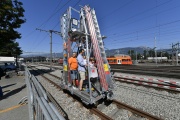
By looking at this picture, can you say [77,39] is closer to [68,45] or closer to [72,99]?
[68,45]

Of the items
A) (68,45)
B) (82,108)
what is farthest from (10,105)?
(68,45)

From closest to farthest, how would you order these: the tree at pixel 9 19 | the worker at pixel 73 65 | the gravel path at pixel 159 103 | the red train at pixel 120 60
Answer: the gravel path at pixel 159 103
the worker at pixel 73 65
the tree at pixel 9 19
the red train at pixel 120 60

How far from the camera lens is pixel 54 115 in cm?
178

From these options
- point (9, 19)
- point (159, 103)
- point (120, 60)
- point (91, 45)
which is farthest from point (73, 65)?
point (120, 60)

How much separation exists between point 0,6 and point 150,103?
1729 centimetres

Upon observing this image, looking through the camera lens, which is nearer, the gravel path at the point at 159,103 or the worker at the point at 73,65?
the gravel path at the point at 159,103

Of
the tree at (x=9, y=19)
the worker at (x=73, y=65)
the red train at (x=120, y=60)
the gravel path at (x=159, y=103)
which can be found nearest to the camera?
the gravel path at (x=159, y=103)

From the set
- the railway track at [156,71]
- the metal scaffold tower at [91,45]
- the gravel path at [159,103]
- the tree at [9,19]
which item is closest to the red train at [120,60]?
the railway track at [156,71]

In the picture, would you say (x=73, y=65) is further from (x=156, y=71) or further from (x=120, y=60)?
(x=120, y=60)

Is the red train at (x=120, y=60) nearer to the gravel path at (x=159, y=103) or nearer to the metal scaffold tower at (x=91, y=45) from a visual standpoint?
the gravel path at (x=159, y=103)

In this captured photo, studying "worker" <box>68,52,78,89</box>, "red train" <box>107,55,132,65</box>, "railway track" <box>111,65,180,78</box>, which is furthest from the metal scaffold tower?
"red train" <box>107,55,132,65</box>

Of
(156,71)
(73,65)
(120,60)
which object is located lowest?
(156,71)

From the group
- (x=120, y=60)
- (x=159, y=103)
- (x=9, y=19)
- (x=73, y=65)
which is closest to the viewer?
(x=159, y=103)

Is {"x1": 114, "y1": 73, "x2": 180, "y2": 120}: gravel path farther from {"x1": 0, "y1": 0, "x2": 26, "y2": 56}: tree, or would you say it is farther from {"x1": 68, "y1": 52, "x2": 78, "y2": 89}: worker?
{"x1": 0, "y1": 0, "x2": 26, "y2": 56}: tree
